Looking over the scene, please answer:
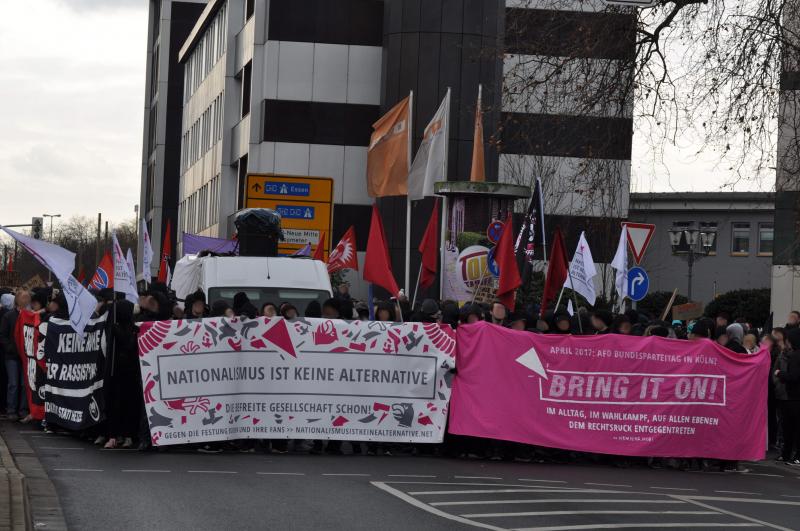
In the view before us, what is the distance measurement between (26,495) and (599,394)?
27.3 feet

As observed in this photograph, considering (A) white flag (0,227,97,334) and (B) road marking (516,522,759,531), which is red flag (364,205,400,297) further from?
(B) road marking (516,522,759,531)

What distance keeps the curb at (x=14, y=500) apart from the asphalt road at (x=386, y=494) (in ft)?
1.17

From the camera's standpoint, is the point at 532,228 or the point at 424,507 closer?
the point at 424,507

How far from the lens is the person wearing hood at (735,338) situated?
62.9 feet

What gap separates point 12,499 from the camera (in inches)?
434

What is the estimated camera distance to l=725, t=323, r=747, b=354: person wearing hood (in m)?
19.2

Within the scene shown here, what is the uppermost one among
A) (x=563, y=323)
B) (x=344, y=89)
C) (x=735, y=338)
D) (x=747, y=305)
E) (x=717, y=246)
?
(x=344, y=89)

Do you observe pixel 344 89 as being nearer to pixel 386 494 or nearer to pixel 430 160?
pixel 430 160

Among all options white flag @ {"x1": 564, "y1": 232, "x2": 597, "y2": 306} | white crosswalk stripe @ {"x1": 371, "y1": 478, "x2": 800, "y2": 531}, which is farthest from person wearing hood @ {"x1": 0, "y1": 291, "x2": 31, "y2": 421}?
white crosswalk stripe @ {"x1": 371, "y1": 478, "x2": 800, "y2": 531}

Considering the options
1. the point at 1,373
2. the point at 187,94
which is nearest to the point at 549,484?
the point at 1,373

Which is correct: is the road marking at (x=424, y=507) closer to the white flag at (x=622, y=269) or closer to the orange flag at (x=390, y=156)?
the white flag at (x=622, y=269)

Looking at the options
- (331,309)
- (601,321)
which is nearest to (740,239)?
(601,321)

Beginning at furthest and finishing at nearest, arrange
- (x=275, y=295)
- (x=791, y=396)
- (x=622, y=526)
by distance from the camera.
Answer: (x=275, y=295) < (x=791, y=396) < (x=622, y=526)

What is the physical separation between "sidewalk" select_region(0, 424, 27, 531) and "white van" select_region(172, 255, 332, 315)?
31.3 feet
